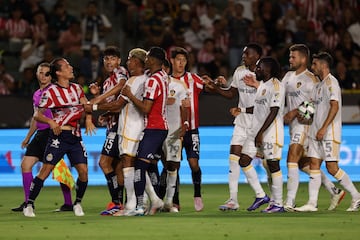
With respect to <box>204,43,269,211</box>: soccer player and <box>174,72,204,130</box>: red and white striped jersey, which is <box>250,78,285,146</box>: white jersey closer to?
<box>204,43,269,211</box>: soccer player

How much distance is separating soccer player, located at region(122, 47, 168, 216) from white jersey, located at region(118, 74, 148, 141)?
122 mm

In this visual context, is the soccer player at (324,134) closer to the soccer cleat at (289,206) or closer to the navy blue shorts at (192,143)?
the soccer cleat at (289,206)

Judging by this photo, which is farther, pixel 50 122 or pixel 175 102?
pixel 175 102

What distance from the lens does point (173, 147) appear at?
49.4 feet

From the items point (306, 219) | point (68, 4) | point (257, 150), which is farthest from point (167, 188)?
point (68, 4)

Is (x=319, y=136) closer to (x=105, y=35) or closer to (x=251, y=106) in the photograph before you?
(x=251, y=106)

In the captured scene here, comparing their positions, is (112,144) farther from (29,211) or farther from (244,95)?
(244,95)

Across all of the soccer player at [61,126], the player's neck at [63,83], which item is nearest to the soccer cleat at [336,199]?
the soccer player at [61,126]

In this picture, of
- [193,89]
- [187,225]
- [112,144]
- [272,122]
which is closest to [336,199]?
[272,122]

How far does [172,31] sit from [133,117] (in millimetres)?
9738

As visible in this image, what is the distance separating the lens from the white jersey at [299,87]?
14859mm

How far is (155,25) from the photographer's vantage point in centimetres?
2370

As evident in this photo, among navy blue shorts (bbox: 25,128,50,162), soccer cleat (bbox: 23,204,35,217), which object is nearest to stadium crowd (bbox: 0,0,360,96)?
navy blue shorts (bbox: 25,128,50,162)

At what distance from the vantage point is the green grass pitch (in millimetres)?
11672
